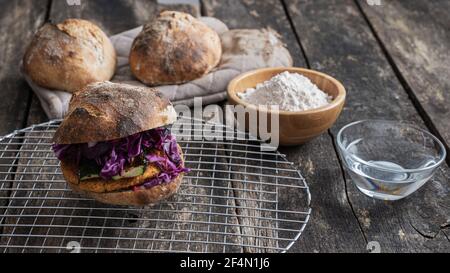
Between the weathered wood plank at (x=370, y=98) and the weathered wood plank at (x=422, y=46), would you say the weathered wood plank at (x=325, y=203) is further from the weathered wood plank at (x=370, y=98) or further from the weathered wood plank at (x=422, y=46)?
the weathered wood plank at (x=422, y=46)

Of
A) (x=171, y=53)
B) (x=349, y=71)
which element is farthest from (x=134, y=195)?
(x=349, y=71)

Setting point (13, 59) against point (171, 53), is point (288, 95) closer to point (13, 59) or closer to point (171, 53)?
point (171, 53)

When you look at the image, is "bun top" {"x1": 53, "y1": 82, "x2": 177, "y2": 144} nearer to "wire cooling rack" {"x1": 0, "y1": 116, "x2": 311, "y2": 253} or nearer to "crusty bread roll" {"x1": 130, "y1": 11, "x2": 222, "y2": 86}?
"wire cooling rack" {"x1": 0, "y1": 116, "x2": 311, "y2": 253}

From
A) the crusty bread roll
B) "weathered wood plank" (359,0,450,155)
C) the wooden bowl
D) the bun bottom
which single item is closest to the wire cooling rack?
the bun bottom

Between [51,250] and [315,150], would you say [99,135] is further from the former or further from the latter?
[315,150]
